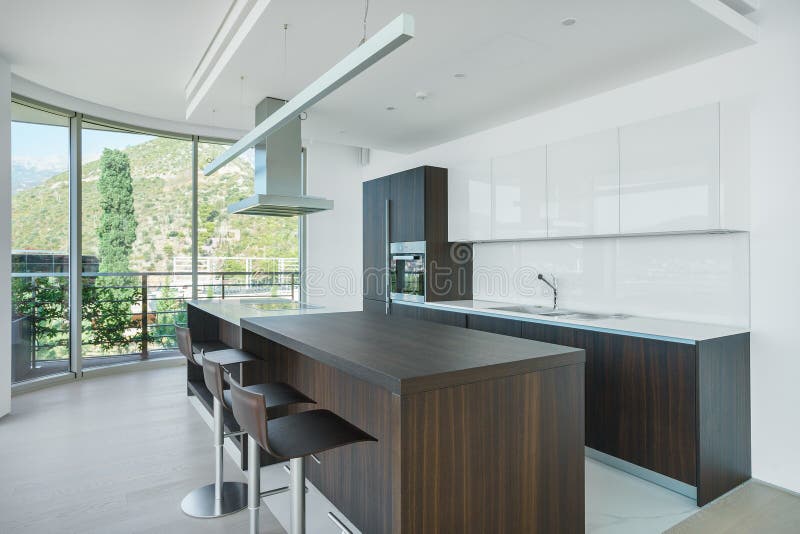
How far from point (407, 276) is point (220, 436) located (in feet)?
9.53

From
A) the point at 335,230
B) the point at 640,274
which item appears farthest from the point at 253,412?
the point at 335,230

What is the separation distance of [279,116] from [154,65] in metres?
2.23

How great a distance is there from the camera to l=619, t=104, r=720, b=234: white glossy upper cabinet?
9.31ft

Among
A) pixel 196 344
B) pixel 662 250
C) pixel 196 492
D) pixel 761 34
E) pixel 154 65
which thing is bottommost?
pixel 196 492

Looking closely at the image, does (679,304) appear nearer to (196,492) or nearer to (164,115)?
(196,492)

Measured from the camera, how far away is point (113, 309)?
5566mm

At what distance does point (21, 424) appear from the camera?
12.5 ft

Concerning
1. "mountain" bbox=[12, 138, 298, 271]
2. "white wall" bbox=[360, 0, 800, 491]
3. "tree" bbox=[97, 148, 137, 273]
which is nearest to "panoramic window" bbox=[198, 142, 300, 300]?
"mountain" bbox=[12, 138, 298, 271]

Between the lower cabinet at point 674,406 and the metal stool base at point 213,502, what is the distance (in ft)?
7.29

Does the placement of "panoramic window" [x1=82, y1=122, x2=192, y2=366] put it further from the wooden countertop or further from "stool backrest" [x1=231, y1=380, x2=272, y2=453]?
"stool backrest" [x1=231, y1=380, x2=272, y2=453]

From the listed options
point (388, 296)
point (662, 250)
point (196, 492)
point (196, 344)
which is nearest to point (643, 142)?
point (662, 250)

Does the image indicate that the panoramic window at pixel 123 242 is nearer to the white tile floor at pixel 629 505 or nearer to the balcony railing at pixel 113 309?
the balcony railing at pixel 113 309

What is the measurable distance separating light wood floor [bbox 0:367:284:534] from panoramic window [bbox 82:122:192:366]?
3.31ft

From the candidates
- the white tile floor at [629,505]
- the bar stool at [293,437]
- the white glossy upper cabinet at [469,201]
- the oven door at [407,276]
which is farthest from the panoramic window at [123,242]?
the white tile floor at [629,505]
